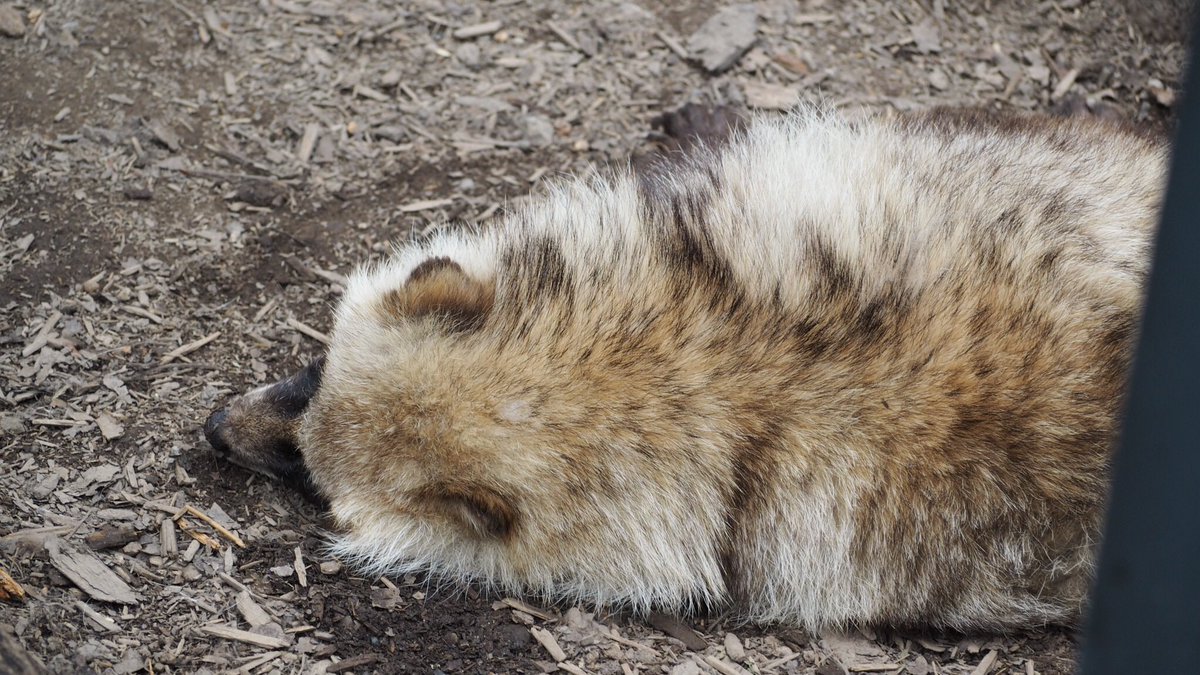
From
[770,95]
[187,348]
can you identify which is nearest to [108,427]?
[187,348]

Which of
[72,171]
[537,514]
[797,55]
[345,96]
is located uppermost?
[797,55]

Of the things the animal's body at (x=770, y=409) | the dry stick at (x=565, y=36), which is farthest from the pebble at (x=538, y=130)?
the animal's body at (x=770, y=409)

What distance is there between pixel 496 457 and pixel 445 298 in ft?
2.04

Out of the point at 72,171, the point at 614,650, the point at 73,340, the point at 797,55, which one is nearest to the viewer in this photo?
the point at 614,650

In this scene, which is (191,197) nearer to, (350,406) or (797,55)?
(350,406)

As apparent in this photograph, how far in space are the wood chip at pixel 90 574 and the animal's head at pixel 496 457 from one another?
77cm

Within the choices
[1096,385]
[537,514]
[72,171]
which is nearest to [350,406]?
[537,514]

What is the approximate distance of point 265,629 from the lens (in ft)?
11.7

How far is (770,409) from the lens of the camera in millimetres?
3590

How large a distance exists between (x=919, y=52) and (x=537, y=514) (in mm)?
4306

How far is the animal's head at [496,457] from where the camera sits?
3.61 meters

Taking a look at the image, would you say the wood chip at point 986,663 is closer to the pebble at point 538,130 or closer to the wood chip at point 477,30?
the pebble at point 538,130

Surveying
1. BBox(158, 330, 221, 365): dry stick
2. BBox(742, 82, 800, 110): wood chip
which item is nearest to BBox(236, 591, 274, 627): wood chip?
BBox(158, 330, 221, 365): dry stick

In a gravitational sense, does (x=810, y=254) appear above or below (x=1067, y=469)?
above
